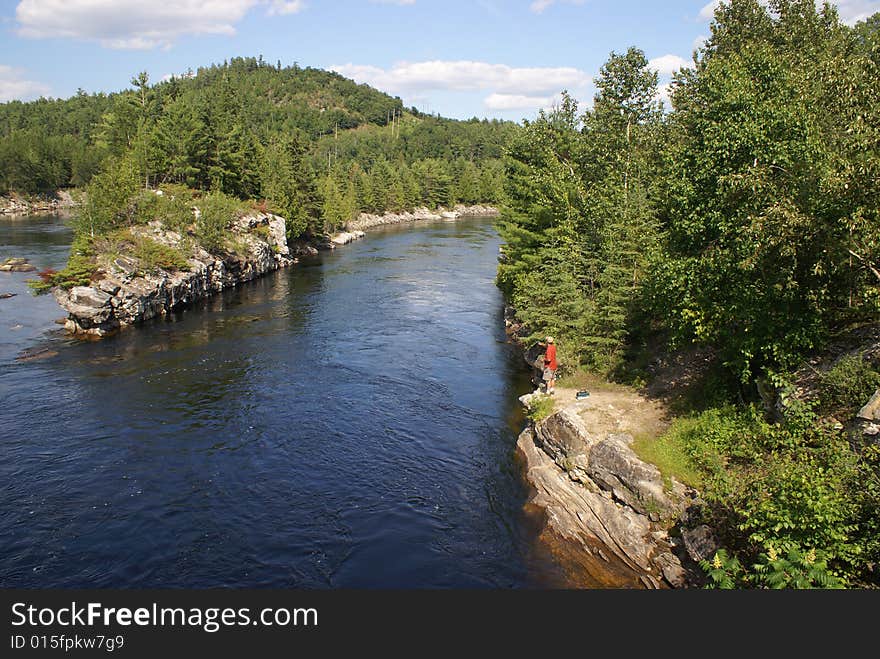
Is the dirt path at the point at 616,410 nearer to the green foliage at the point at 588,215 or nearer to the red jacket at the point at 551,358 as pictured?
the red jacket at the point at 551,358

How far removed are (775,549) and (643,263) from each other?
17.2 m

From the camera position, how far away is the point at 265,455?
24.4 metres

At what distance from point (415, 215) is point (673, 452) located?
130 metres

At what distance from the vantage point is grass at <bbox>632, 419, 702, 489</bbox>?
57.4ft

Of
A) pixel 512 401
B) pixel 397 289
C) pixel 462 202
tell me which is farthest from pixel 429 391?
pixel 462 202

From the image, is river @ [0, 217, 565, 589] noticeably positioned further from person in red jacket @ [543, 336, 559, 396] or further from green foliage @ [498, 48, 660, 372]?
green foliage @ [498, 48, 660, 372]

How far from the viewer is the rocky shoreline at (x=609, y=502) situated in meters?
16.3

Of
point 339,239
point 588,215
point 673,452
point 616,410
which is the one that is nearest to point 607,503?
point 673,452

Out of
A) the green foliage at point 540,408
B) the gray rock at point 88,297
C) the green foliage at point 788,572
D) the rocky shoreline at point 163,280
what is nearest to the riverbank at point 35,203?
the rocky shoreline at point 163,280

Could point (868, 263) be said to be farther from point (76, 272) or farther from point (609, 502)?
point (76, 272)

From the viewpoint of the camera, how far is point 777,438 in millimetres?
16219

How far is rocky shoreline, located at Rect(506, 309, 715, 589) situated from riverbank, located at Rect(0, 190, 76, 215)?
123326 mm

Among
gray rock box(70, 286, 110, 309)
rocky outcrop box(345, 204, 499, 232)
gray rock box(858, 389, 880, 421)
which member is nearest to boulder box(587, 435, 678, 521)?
gray rock box(858, 389, 880, 421)

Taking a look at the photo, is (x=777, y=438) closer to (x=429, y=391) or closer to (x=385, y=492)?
(x=385, y=492)
